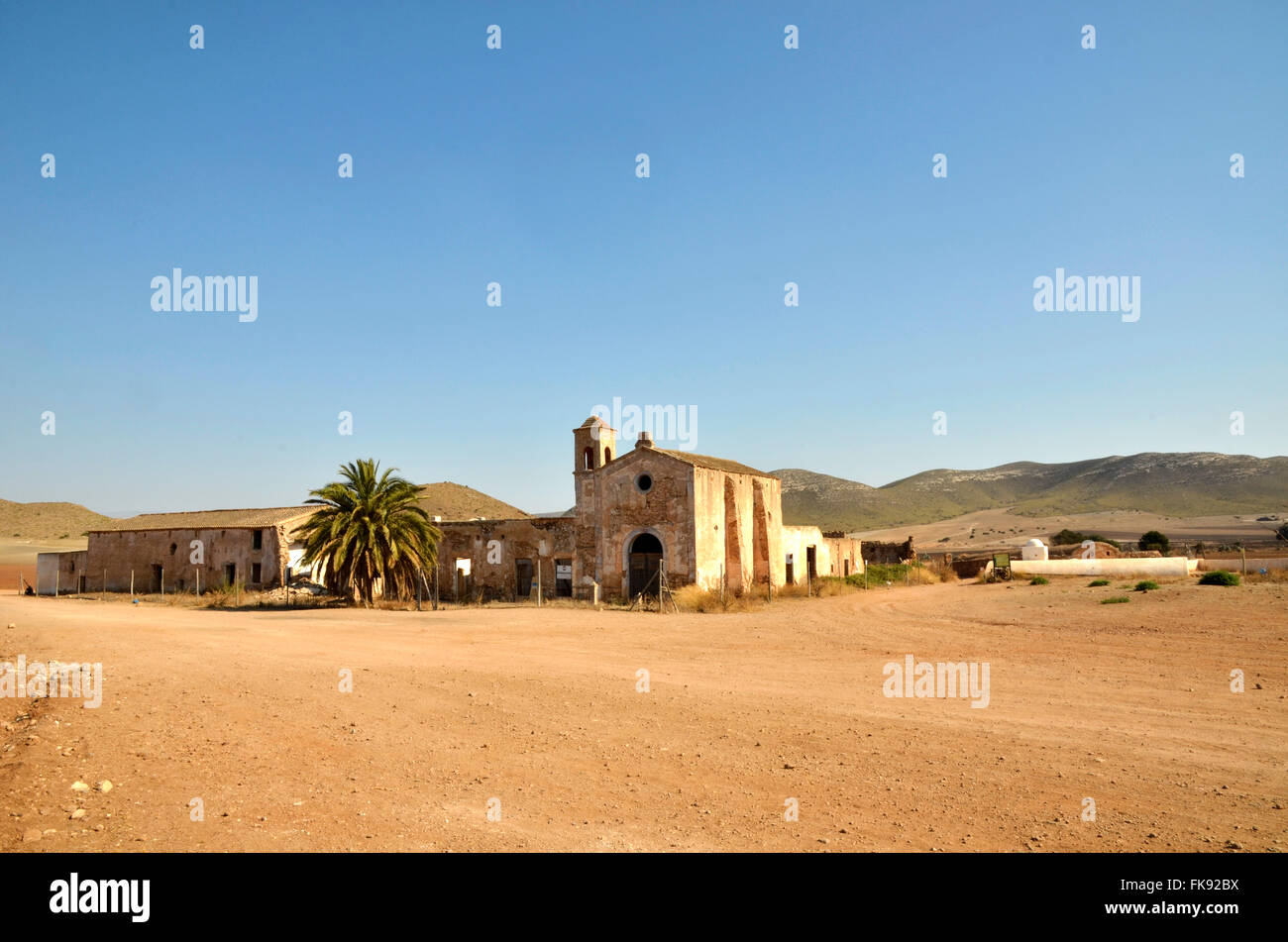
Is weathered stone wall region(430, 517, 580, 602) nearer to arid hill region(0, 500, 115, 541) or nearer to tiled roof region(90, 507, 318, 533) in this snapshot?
tiled roof region(90, 507, 318, 533)

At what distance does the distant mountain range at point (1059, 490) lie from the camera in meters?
102

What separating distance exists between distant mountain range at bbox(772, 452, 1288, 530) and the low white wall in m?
68.1

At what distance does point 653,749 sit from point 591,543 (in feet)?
77.2

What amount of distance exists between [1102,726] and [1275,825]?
3.23 meters

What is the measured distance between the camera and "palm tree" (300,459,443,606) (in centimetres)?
3066

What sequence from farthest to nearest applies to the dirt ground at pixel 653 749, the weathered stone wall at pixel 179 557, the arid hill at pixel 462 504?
the arid hill at pixel 462 504 → the weathered stone wall at pixel 179 557 → the dirt ground at pixel 653 749

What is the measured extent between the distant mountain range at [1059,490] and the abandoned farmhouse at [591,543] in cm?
7409

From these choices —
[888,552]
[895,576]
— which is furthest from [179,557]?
[888,552]

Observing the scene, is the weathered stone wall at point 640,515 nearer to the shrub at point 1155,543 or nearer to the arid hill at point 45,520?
the shrub at point 1155,543

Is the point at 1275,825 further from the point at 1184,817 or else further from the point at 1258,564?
the point at 1258,564

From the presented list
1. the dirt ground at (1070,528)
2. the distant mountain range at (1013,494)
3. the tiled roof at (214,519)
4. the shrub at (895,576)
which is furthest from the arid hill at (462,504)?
the dirt ground at (1070,528)

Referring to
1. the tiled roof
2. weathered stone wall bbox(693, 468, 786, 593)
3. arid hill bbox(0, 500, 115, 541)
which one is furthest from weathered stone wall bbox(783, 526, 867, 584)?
arid hill bbox(0, 500, 115, 541)
